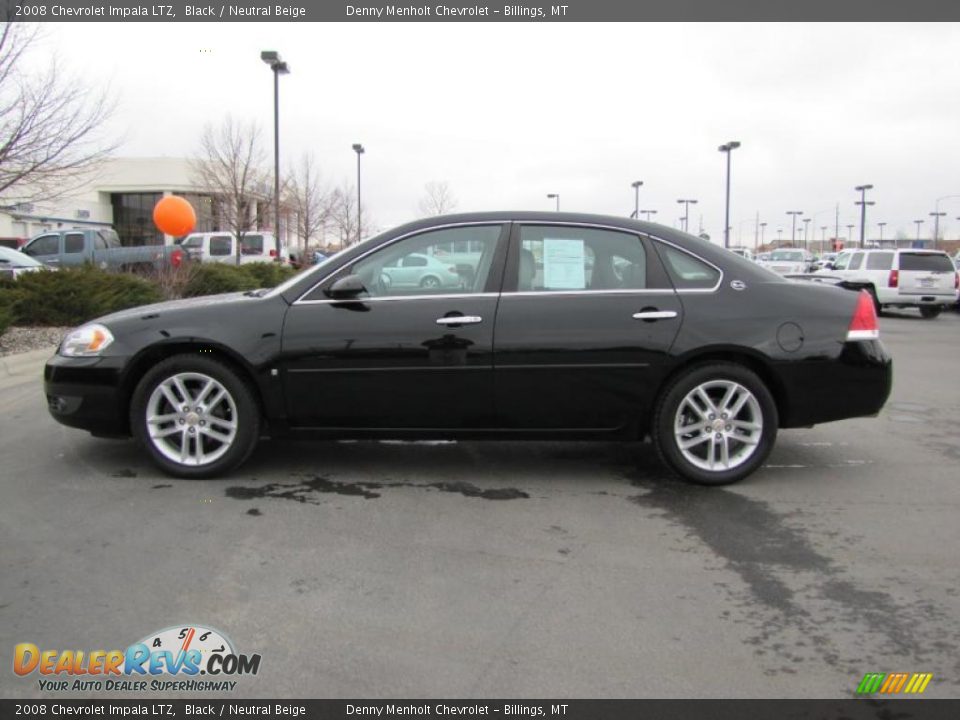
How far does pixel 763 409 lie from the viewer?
4742 mm

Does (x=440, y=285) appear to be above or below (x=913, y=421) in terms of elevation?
above

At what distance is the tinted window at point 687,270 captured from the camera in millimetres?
4844

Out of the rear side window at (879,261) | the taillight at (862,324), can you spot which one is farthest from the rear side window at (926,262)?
the taillight at (862,324)

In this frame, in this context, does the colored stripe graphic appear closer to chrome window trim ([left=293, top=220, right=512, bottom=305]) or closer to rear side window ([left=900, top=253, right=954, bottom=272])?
chrome window trim ([left=293, top=220, right=512, bottom=305])

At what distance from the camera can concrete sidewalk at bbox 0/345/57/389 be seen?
27.0 feet

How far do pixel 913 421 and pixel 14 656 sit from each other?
6799 mm

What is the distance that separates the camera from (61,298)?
11.4m

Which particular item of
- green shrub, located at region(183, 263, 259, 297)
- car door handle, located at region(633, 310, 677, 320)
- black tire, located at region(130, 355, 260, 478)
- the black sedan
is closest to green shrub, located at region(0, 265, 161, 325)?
green shrub, located at region(183, 263, 259, 297)

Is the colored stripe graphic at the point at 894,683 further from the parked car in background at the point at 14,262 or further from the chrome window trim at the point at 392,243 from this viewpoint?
the parked car in background at the point at 14,262

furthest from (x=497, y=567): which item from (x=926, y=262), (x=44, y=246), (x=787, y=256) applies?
(x=787, y=256)
